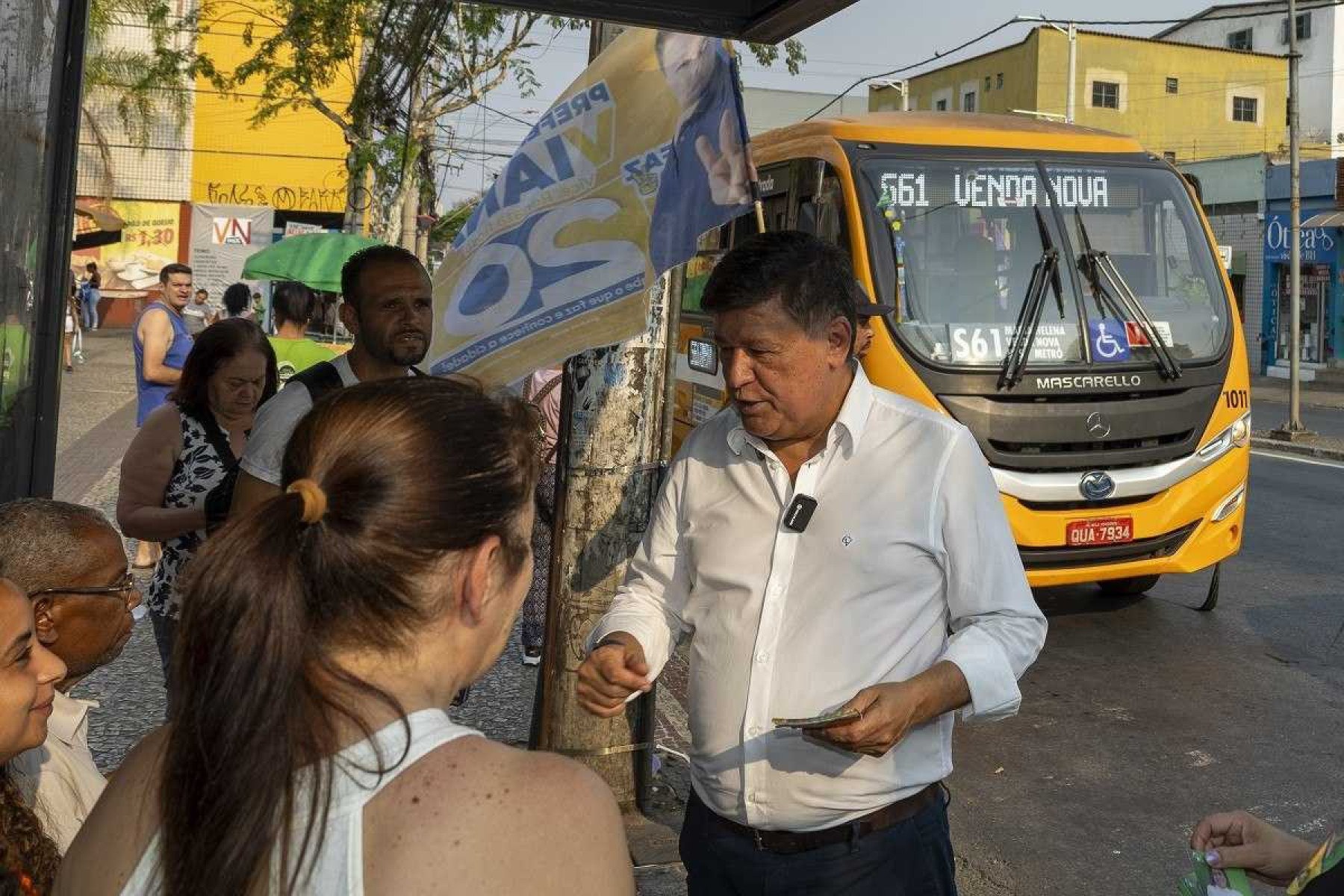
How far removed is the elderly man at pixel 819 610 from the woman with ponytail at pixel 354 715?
114cm

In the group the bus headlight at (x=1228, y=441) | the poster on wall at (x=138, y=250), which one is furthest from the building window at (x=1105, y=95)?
the bus headlight at (x=1228, y=441)

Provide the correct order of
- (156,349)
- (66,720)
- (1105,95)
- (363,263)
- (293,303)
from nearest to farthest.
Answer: (66,720), (363,263), (156,349), (293,303), (1105,95)

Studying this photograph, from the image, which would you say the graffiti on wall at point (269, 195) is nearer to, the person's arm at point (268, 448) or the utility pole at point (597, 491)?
the utility pole at point (597, 491)

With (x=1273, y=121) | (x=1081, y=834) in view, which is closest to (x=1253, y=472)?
(x=1081, y=834)

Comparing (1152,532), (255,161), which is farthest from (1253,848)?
(255,161)

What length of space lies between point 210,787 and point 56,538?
1311mm

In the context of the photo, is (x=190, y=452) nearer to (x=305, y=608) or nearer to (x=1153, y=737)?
(x=305, y=608)

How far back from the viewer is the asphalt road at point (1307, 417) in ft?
68.7

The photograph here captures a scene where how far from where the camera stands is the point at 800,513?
269 centimetres

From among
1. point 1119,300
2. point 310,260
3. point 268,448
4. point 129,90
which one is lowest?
point 268,448

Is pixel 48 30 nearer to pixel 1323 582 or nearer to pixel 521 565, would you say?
pixel 521 565

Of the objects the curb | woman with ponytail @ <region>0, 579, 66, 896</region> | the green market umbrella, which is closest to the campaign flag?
woman with ponytail @ <region>0, 579, 66, 896</region>

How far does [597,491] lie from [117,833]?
3244 millimetres

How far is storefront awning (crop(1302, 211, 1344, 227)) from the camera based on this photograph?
2825 cm
